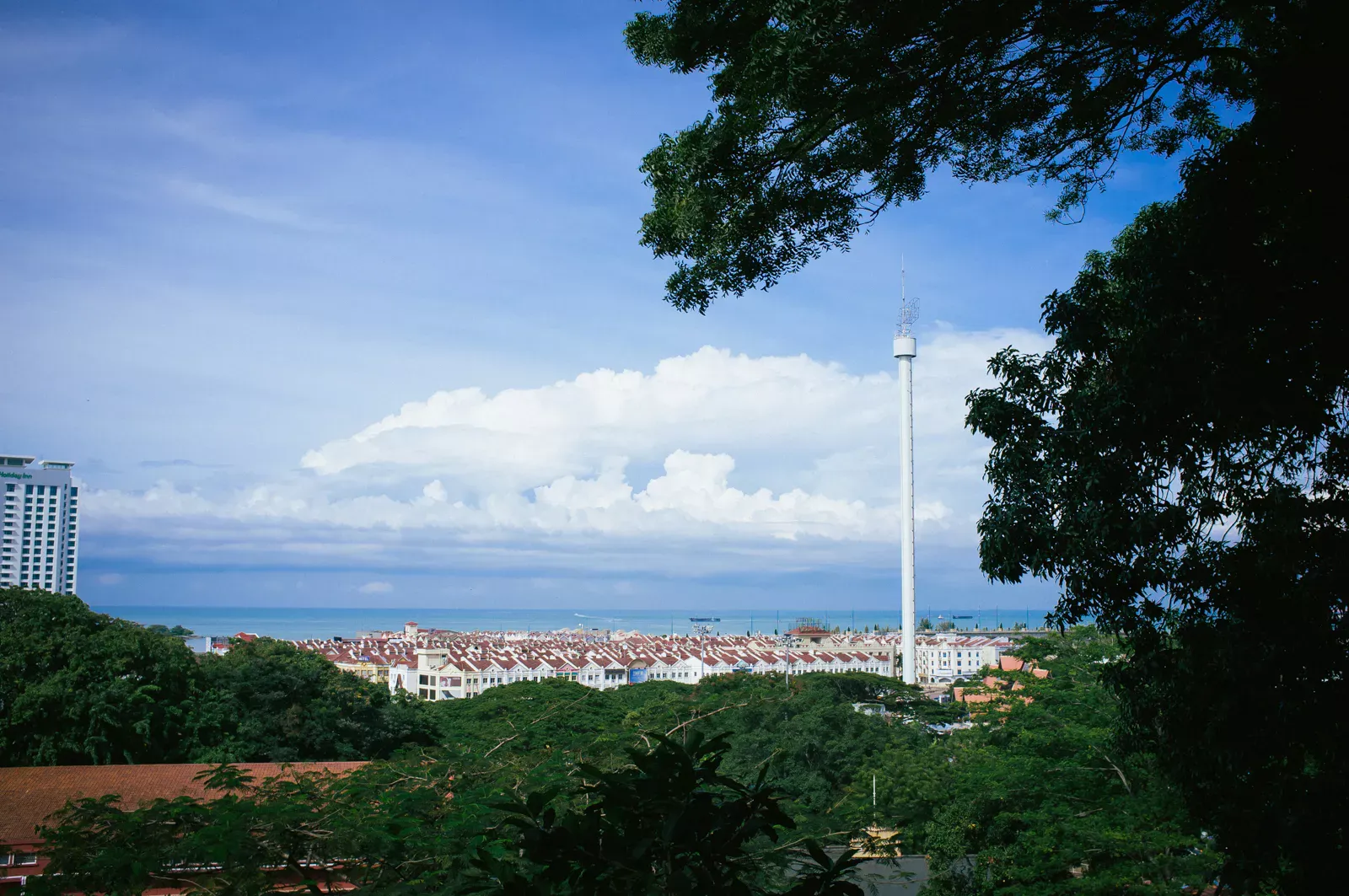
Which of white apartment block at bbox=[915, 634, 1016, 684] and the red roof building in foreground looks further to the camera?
white apartment block at bbox=[915, 634, 1016, 684]

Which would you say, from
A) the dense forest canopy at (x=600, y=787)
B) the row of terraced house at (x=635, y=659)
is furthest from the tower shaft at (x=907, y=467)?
the dense forest canopy at (x=600, y=787)

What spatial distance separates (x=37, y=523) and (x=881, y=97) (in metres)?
25.9

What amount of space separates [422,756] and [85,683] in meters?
10.1

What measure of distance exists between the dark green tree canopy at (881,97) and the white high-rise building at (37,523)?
23.7 m

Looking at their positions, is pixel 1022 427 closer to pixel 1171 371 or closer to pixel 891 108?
pixel 1171 371

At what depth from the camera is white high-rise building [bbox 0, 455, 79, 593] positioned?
2219 centimetres

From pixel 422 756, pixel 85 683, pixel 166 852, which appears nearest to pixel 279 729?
pixel 85 683

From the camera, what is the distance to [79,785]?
9.48 meters

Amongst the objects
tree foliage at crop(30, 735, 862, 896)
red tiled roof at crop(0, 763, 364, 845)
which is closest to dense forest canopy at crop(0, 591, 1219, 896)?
tree foliage at crop(30, 735, 862, 896)

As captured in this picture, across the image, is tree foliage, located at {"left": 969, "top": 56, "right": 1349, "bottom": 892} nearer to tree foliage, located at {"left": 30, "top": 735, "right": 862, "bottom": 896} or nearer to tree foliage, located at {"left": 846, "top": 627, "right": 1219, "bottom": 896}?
tree foliage, located at {"left": 30, "top": 735, "right": 862, "bottom": 896}

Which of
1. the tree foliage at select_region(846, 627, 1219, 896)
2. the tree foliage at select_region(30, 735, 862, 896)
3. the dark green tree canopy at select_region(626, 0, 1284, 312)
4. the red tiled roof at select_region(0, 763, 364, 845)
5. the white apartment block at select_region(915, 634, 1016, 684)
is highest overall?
the dark green tree canopy at select_region(626, 0, 1284, 312)

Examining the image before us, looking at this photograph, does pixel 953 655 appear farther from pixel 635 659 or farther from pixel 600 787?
pixel 600 787

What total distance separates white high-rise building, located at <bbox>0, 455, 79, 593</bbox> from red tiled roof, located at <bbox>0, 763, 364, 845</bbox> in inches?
573

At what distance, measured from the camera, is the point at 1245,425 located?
2.68 metres
